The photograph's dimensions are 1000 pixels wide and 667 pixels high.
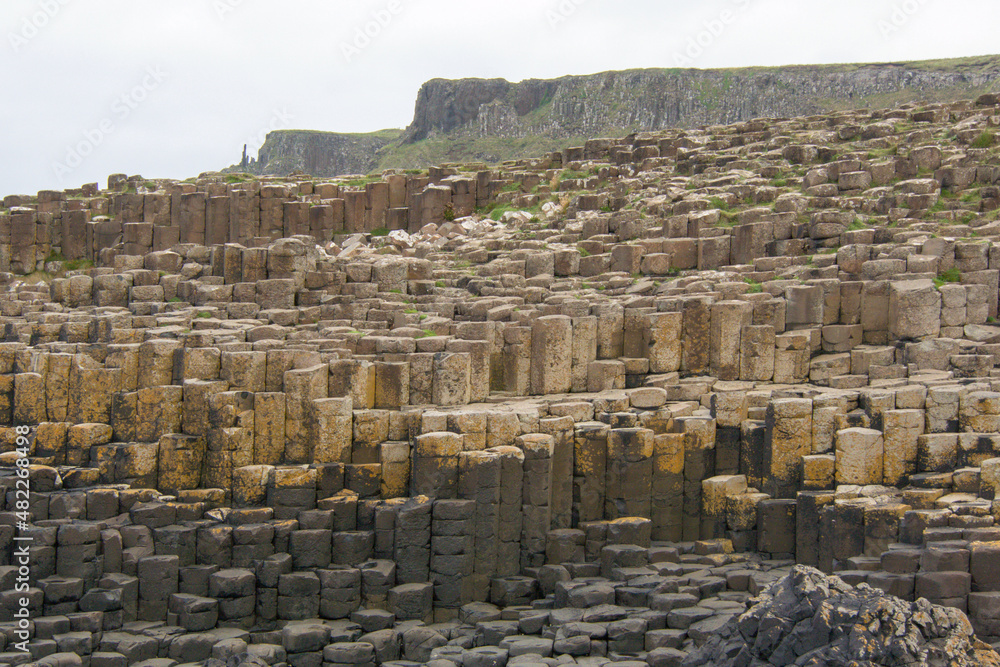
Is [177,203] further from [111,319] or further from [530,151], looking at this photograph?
[530,151]

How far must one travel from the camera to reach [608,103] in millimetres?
74625

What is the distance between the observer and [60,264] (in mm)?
36375

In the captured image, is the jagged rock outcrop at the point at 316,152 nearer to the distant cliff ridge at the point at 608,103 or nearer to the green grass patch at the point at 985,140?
the distant cliff ridge at the point at 608,103

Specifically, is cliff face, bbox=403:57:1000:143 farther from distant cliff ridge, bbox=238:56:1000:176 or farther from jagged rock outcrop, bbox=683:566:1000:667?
jagged rock outcrop, bbox=683:566:1000:667

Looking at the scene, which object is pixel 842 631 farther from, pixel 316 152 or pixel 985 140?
pixel 316 152

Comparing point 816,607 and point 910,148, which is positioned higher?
point 910,148

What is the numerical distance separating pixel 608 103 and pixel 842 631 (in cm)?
6626

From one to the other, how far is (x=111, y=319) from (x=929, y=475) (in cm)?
1559

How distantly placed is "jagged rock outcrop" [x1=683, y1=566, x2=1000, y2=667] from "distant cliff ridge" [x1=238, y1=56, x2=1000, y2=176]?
5987 centimetres

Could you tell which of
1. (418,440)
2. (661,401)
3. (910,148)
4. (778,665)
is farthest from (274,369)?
(910,148)

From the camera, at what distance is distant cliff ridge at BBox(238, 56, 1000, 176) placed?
226 feet

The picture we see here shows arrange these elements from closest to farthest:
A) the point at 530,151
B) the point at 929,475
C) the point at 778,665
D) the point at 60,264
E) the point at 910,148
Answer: the point at 778,665
the point at 929,475
the point at 910,148
the point at 60,264
the point at 530,151

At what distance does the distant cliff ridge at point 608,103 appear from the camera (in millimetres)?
68812

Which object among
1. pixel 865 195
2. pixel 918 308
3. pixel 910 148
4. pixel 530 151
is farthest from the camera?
pixel 530 151
